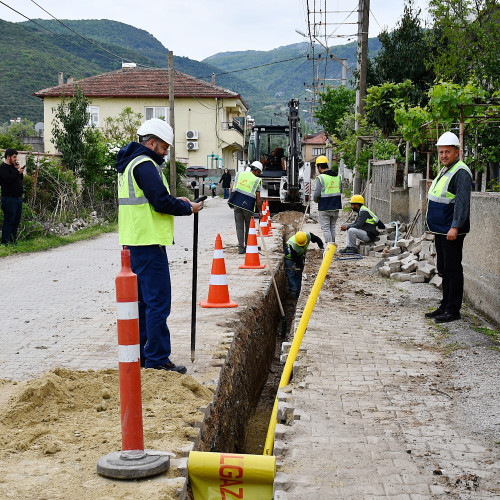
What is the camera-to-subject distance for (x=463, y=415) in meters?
4.80

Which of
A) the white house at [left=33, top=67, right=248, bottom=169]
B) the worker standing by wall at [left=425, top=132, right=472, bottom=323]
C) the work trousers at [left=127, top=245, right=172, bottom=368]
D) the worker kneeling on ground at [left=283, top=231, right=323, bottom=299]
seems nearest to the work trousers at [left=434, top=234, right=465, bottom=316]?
the worker standing by wall at [left=425, top=132, right=472, bottom=323]

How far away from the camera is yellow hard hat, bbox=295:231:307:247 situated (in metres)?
11.7

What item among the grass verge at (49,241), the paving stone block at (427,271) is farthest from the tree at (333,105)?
the paving stone block at (427,271)

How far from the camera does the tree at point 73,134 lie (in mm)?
22156

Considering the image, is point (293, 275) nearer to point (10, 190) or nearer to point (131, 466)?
point (10, 190)

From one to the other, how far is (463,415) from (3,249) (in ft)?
35.5

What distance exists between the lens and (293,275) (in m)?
12.5

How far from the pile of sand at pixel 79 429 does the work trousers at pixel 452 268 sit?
3.56 m

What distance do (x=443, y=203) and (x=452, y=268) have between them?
71 centimetres

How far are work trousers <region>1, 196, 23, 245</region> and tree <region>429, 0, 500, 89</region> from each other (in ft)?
33.9

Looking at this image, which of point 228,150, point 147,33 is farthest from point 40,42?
point 147,33

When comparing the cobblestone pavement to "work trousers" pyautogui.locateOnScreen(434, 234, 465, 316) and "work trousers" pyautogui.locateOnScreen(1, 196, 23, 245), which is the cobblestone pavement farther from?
"work trousers" pyautogui.locateOnScreen(1, 196, 23, 245)

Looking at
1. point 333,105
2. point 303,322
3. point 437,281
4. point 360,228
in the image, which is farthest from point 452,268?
point 333,105

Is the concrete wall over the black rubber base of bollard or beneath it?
over
